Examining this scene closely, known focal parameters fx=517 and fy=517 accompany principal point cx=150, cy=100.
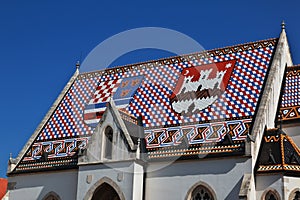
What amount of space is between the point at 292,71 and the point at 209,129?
7.28 m

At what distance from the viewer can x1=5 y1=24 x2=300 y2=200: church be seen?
22422 mm

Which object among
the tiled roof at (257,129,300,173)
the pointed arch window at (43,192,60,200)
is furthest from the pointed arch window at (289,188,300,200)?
the pointed arch window at (43,192,60,200)

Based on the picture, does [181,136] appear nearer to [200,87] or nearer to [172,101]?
[172,101]

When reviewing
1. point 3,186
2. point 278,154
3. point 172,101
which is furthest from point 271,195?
point 3,186

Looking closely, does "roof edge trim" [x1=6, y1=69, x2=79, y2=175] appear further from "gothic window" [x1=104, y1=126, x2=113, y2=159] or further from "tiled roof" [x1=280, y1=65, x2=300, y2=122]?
"tiled roof" [x1=280, y1=65, x2=300, y2=122]

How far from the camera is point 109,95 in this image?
29.8 metres

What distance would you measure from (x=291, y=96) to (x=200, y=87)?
475 cm

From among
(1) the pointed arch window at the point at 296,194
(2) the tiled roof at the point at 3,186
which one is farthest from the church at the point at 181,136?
(2) the tiled roof at the point at 3,186

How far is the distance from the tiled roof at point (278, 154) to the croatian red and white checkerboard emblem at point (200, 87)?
11.8ft

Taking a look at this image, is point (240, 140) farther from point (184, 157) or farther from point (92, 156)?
point (92, 156)

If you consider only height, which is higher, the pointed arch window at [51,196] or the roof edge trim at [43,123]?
the roof edge trim at [43,123]

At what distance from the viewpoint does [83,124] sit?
2881cm

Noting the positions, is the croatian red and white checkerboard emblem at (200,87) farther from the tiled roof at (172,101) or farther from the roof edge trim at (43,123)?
the roof edge trim at (43,123)

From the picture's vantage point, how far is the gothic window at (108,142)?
25019 millimetres
